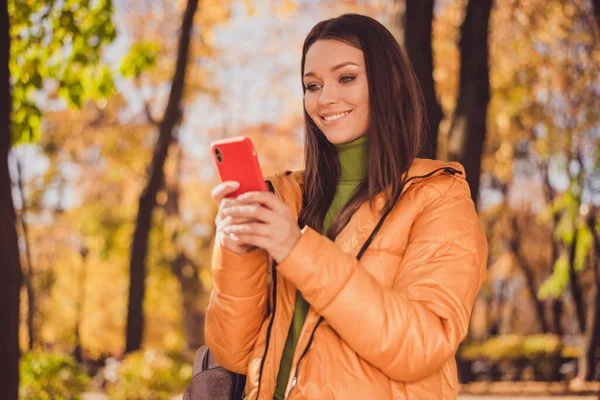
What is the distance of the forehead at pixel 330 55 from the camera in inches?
93.2

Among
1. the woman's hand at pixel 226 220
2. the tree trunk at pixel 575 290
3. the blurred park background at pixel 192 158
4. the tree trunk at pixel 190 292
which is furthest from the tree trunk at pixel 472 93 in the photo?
the tree trunk at pixel 190 292

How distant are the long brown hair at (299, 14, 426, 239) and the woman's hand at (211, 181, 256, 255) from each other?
31cm

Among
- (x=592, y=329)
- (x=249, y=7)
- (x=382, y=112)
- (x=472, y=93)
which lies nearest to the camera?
(x=382, y=112)

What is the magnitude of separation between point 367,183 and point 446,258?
0.39m

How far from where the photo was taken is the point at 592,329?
18594mm

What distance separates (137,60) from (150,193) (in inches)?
175

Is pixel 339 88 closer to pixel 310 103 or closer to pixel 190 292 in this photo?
pixel 310 103

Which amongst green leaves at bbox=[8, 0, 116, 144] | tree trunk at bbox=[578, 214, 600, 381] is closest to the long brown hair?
green leaves at bbox=[8, 0, 116, 144]

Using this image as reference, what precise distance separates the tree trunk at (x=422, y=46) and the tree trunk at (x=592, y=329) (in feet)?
41.3

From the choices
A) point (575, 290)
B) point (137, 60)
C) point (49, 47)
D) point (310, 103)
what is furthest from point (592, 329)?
point (310, 103)

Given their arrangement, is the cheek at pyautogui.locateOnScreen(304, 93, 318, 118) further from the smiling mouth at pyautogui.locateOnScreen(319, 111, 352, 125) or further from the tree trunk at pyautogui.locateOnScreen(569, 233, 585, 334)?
the tree trunk at pyautogui.locateOnScreen(569, 233, 585, 334)

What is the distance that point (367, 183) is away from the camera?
2.40 metres

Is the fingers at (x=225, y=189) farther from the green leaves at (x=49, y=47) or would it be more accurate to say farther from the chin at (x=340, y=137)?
the green leaves at (x=49, y=47)

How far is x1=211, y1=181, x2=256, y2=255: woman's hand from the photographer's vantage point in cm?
201
